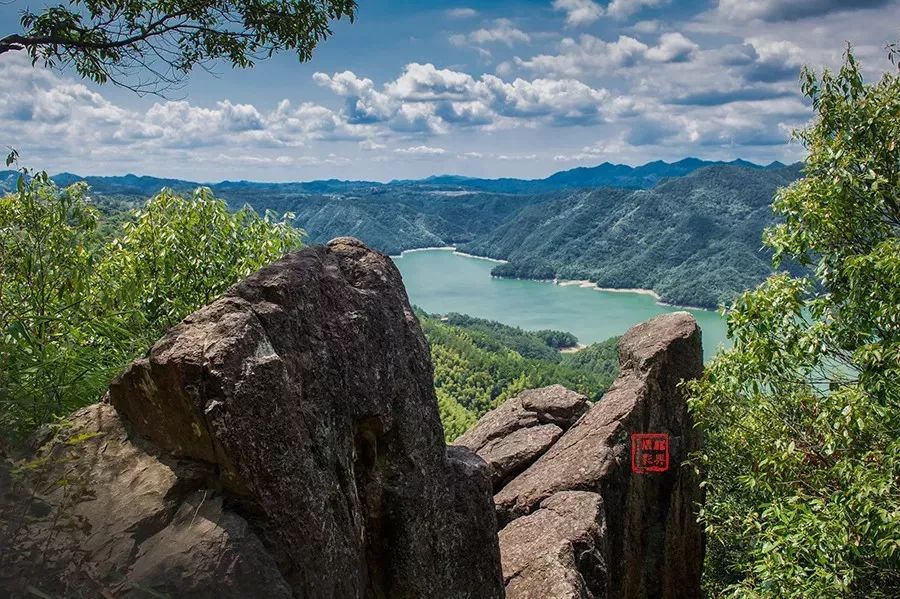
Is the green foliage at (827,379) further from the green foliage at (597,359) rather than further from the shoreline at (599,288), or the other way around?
the shoreline at (599,288)

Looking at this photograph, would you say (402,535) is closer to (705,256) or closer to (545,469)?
(545,469)

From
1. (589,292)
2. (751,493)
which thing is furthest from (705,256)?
(751,493)

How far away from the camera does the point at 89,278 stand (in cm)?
842

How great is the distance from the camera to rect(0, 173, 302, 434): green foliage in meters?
5.34

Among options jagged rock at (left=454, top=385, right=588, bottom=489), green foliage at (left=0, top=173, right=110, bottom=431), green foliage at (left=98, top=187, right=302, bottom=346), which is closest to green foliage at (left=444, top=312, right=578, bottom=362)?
jagged rock at (left=454, top=385, right=588, bottom=489)

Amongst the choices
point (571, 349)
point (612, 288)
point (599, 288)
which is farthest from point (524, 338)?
point (599, 288)

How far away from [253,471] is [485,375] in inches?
3027

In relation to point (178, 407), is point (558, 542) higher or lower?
lower

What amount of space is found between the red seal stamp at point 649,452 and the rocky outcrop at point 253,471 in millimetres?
6925

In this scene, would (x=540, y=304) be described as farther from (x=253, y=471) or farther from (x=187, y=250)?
(x=253, y=471)

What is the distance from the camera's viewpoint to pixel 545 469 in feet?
39.8

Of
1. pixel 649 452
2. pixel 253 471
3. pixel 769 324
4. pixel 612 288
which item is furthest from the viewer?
pixel 612 288

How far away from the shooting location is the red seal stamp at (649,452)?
12.5 m

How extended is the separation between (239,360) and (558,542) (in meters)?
6.16
